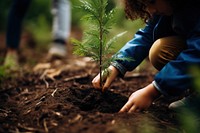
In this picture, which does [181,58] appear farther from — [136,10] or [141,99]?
[136,10]

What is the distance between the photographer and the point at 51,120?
2.32 meters

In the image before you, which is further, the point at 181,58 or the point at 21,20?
the point at 21,20

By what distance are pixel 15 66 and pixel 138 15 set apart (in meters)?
2.30

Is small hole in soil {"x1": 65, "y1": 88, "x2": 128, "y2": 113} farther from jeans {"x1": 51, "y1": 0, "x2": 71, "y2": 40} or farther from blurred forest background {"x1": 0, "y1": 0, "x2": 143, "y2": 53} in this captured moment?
blurred forest background {"x1": 0, "y1": 0, "x2": 143, "y2": 53}

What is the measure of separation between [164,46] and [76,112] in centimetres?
86

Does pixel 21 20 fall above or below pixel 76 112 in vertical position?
above

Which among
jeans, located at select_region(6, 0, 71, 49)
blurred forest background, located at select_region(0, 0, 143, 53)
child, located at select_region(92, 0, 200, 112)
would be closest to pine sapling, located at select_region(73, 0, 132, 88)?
child, located at select_region(92, 0, 200, 112)

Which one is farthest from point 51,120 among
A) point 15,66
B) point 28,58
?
point 28,58

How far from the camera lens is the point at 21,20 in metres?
4.80

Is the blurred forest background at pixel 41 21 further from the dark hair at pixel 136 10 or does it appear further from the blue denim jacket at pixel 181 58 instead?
the blue denim jacket at pixel 181 58

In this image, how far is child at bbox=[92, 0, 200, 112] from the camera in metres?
2.33

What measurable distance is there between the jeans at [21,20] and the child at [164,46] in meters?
2.19

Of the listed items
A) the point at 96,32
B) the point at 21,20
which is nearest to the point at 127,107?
the point at 96,32

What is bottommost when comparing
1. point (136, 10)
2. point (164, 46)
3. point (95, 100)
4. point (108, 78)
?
point (95, 100)
